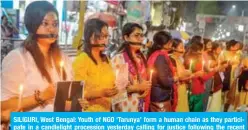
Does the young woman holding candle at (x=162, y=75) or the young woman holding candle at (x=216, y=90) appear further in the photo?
the young woman holding candle at (x=216, y=90)

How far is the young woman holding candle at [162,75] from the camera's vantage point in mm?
2840

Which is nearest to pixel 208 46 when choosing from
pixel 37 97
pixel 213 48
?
pixel 213 48

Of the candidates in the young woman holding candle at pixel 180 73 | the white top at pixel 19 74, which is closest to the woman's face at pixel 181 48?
the young woman holding candle at pixel 180 73

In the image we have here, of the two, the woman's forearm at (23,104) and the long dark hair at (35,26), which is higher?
the long dark hair at (35,26)

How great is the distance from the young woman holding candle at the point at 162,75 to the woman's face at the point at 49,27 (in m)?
0.73

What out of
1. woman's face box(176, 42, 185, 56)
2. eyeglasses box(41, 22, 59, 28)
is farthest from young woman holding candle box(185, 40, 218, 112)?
eyeglasses box(41, 22, 59, 28)

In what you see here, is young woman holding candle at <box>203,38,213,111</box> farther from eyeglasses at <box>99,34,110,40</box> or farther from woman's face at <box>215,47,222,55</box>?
eyeglasses at <box>99,34,110,40</box>

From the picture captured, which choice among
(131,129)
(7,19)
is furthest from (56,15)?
(131,129)

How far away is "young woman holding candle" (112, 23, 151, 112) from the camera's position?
8.97ft

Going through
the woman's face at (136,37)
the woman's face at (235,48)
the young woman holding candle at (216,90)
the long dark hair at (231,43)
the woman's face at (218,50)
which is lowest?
the young woman holding candle at (216,90)

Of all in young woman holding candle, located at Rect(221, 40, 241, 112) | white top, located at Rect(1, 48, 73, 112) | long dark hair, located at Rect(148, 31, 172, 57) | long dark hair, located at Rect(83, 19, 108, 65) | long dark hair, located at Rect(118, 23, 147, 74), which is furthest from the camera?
young woman holding candle, located at Rect(221, 40, 241, 112)

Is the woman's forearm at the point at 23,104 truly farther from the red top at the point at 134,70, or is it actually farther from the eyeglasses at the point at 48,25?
the red top at the point at 134,70

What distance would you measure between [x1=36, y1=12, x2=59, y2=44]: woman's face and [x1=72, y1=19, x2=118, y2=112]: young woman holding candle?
215 millimetres

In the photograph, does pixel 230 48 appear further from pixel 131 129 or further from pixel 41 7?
pixel 41 7
